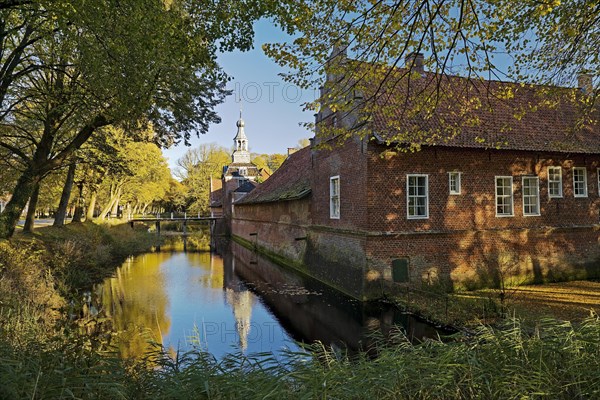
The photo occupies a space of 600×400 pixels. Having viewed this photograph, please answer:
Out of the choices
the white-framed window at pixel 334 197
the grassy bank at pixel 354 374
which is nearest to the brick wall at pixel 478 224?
the white-framed window at pixel 334 197

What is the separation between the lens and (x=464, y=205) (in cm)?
1358

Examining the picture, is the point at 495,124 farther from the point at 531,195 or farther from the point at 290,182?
Result: the point at 290,182

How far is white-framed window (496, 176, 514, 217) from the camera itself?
14086 millimetres

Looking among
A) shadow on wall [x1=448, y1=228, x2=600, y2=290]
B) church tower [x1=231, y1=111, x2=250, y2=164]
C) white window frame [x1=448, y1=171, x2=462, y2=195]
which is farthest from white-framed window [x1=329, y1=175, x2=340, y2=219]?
church tower [x1=231, y1=111, x2=250, y2=164]

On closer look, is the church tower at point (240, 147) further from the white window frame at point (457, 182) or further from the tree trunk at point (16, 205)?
the white window frame at point (457, 182)

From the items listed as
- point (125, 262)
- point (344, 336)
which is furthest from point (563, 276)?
point (125, 262)

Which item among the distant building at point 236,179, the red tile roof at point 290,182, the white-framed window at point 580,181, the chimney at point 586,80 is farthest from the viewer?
the distant building at point 236,179

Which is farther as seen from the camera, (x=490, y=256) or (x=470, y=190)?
(x=490, y=256)

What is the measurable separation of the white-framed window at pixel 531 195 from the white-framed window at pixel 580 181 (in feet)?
6.13

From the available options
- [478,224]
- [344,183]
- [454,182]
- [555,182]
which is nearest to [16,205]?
[344,183]

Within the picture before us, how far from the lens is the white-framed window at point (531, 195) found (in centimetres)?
1433

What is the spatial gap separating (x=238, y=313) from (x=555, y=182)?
12.6 m

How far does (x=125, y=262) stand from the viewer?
2316cm

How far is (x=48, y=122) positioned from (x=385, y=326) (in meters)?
13.2
